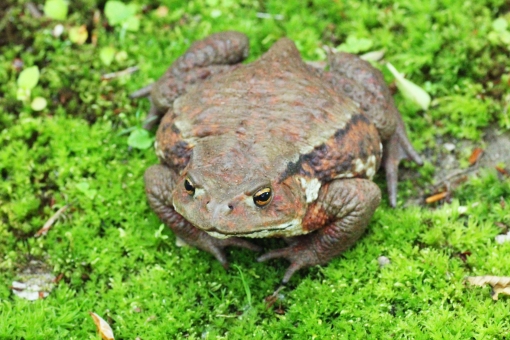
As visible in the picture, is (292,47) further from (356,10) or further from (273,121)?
(356,10)

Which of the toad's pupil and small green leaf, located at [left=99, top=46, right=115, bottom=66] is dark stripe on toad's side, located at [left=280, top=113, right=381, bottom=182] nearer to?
the toad's pupil

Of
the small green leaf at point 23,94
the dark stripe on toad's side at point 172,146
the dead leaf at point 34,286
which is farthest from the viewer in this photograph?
the small green leaf at point 23,94

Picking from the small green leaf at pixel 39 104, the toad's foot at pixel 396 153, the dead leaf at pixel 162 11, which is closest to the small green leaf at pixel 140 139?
the small green leaf at pixel 39 104

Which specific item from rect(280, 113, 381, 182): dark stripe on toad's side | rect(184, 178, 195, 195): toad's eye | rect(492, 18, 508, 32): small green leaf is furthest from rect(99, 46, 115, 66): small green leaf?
rect(492, 18, 508, 32): small green leaf

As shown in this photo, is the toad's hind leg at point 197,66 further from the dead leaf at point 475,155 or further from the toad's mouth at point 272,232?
the dead leaf at point 475,155

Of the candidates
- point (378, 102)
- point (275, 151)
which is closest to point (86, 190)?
point (275, 151)

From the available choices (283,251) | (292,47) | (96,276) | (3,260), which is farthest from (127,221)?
(292,47)

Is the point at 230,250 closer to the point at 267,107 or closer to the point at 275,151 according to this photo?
the point at 275,151

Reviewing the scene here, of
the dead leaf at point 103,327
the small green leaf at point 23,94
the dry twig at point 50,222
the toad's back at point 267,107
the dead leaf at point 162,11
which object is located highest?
the toad's back at point 267,107
